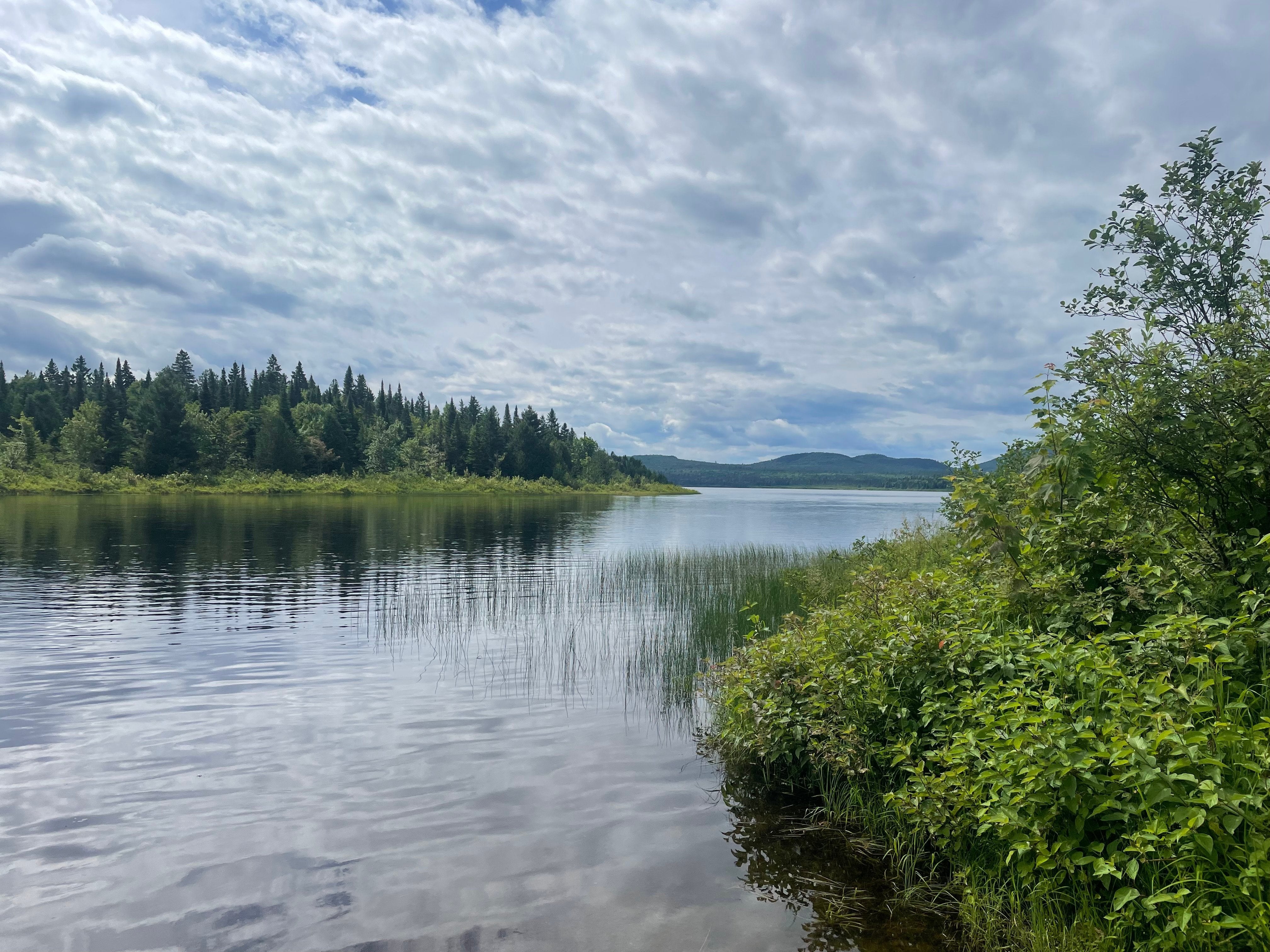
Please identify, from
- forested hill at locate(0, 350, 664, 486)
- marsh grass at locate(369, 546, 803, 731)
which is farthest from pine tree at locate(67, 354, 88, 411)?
marsh grass at locate(369, 546, 803, 731)

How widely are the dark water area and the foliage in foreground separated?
89cm

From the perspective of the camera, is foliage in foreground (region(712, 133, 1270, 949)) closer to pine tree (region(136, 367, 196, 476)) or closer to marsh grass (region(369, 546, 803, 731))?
marsh grass (region(369, 546, 803, 731))

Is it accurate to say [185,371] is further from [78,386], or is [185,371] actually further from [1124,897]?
[1124,897]

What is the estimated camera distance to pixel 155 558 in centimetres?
2867

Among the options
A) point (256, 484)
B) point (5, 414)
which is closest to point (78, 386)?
point (5, 414)

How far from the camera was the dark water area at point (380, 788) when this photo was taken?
5781 millimetres

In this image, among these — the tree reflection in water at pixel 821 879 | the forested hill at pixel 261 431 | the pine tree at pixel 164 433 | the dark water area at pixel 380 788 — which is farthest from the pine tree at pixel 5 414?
the tree reflection in water at pixel 821 879

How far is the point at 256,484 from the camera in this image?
310ft

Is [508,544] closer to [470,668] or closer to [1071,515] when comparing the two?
[470,668]

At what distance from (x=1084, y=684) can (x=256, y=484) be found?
4111 inches

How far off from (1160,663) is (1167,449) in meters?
1.91

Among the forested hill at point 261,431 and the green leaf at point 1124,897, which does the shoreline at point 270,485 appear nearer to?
the forested hill at point 261,431

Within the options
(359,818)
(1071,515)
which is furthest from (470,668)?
(1071,515)

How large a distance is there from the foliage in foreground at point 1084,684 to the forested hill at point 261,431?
103m
